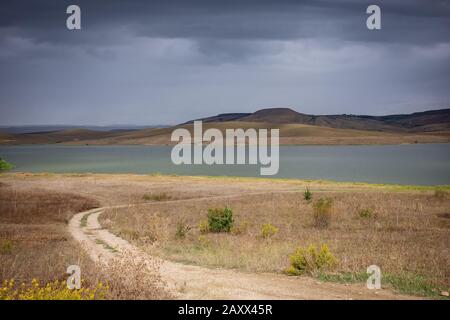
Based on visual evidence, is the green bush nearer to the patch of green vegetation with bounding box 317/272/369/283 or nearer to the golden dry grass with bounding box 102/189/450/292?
the golden dry grass with bounding box 102/189/450/292

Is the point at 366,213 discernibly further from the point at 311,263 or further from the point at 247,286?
the point at 247,286

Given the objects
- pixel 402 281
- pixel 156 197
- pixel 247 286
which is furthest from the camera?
pixel 156 197

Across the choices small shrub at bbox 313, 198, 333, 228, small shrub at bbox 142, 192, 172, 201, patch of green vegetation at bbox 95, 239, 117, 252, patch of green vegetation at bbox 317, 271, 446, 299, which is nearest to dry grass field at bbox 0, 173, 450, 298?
patch of green vegetation at bbox 317, 271, 446, 299

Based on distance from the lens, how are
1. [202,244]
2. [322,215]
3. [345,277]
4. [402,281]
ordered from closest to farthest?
[402,281] < [345,277] < [202,244] < [322,215]

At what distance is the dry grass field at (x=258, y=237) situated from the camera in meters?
11.8

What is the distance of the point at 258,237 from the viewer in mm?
19281

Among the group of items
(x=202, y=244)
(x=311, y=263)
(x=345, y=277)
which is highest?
(x=311, y=263)

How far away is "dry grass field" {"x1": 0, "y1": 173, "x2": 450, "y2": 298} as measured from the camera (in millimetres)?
11750

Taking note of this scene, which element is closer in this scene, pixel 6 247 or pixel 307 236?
pixel 6 247

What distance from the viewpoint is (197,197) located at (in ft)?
135

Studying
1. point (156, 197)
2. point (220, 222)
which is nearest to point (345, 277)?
point (220, 222)
